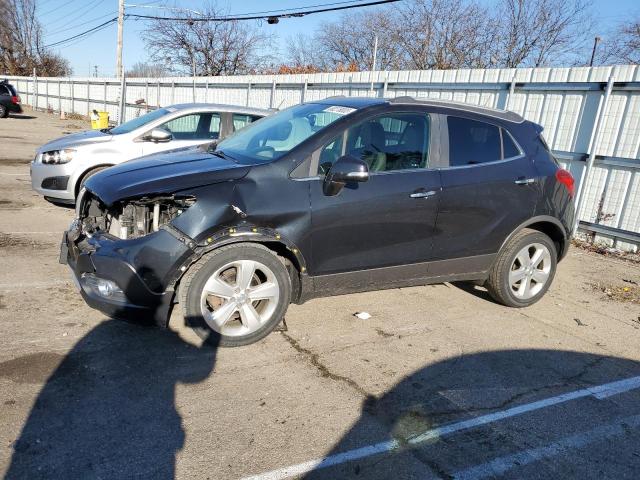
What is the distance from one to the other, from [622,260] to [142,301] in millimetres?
6736

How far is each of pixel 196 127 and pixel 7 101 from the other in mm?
25385

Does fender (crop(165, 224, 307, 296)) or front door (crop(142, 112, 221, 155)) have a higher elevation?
front door (crop(142, 112, 221, 155))

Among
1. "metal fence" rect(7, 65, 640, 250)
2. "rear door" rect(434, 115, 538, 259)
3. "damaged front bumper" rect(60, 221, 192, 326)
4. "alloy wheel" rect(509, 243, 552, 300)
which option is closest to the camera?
"damaged front bumper" rect(60, 221, 192, 326)

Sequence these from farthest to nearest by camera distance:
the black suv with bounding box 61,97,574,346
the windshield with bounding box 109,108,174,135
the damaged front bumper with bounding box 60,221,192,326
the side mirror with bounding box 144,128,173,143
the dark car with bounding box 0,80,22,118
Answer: the dark car with bounding box 0,80,22,118, the windshield with bounding box 109,108,174,135, the side mirror with bounding box 144,128,173,143, the black suv with bounding box 61,97,574,346, the damaged front bumper with bounding box 60,221,192,326

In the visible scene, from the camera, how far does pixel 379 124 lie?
4.21m

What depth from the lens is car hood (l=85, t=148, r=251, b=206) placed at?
11.8 ft

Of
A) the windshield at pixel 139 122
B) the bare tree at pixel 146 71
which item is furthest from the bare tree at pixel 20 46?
the windshield at pixel 139 122

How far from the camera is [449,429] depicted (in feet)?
9.86

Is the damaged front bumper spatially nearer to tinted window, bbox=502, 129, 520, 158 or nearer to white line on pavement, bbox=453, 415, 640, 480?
white line on pavement, bbox=453, 415, 640, 480

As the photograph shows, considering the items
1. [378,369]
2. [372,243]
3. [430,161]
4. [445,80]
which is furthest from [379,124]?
[445,80]

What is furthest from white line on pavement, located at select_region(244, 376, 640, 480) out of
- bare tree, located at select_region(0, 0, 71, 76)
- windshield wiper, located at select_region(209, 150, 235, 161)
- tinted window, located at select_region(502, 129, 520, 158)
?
bare tree, located at select_region(0, 0, 71, 76)

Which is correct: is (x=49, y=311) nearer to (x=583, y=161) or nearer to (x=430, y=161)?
(x=430, y=161)

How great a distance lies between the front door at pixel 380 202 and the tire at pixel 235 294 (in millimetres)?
379

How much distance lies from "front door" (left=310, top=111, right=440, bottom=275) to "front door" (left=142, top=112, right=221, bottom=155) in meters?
4.07
